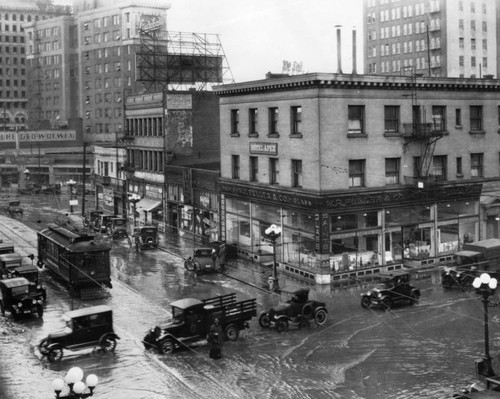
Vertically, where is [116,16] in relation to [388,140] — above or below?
above

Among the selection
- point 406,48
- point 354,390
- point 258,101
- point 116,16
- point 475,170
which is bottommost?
point 354,390

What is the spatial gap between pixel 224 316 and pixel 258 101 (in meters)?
22.7

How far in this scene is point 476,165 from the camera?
166ft

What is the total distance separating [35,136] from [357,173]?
283 ft

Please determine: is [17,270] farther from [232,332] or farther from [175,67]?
[175,67]

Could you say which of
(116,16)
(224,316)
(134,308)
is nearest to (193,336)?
(224,316)

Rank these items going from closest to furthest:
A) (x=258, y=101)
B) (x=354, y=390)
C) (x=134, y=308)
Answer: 1. (x=354, y=390)
2. (x=134, y=308)
3. (x=258, y=101)

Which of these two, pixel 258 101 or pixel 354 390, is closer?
pixel 354 390

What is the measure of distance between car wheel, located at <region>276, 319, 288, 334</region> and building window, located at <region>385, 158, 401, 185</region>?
17454 mm

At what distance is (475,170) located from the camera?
50625mm

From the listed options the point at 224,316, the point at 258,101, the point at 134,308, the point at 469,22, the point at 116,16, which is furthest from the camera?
the point at 116,16

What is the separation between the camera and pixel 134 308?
36750mm

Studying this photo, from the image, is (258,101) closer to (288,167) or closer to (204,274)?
(288,167)

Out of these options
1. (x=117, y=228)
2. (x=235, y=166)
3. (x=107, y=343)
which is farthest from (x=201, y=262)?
(x=117, y=228)
